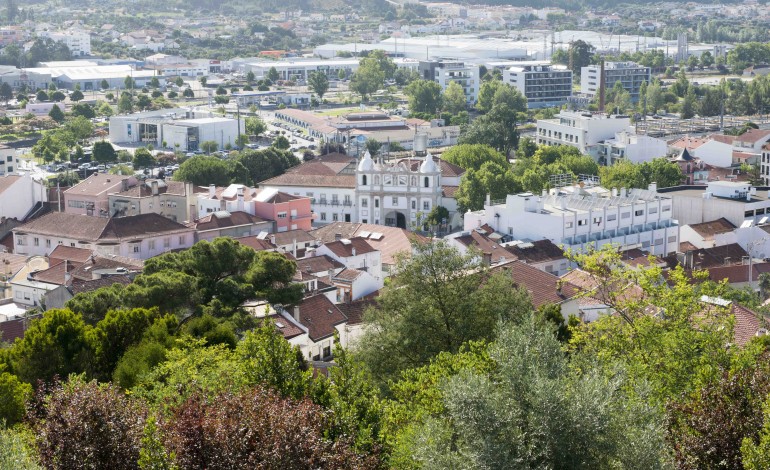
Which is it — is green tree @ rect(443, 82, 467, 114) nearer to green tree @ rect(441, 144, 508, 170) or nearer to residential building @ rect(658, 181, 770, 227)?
green tree @ rect(441, 144, 508, 170)

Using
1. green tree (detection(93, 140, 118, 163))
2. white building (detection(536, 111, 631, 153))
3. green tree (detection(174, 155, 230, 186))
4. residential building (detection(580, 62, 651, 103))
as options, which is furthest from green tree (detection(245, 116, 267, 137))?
residential building (detection(580, 62, 651, 103))

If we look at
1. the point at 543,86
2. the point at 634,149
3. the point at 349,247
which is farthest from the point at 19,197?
the point at 543,86

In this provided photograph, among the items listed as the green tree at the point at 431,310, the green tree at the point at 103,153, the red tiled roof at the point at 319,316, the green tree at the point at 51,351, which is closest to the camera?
the green tree at the point at 51,351

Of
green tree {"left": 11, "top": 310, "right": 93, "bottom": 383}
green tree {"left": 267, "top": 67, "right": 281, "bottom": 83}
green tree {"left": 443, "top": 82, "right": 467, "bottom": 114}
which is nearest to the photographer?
green tree {"left": 11, "top": 310, "right": 93, "bottom": 383}

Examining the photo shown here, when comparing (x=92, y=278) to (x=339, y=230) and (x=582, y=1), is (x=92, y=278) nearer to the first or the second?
(x=339, y=230)

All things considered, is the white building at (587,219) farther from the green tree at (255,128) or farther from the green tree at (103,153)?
the green tree at (255,128)

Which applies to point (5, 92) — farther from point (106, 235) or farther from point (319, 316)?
point (319, 316)

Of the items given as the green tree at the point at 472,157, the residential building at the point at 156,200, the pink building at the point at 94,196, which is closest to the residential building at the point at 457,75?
the green tree at the point at 472,157
